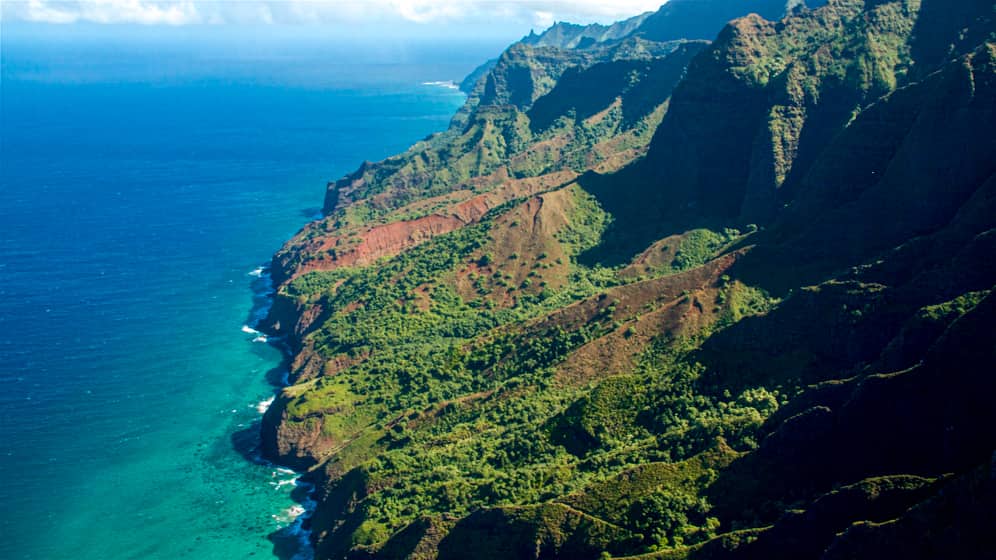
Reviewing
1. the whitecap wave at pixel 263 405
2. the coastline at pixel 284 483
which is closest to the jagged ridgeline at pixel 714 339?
the coastline at pixel 284 483

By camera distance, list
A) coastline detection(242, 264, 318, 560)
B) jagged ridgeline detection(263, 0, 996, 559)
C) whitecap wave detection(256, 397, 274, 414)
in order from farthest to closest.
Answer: whitecap wave detection(256, 397, 274, 414)
coastline detection(242, 264, 318, 560)
jagged ridgeline detection(263, 0, 996, 559)

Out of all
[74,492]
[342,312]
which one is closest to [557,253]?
[342,312]

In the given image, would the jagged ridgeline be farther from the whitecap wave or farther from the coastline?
the whitecap wave

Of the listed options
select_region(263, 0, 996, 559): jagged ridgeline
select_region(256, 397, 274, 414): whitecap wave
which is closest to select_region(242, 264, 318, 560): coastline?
select_region(256, 397, 274, 414): whitecap wave

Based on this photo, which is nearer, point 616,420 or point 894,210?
point 616,420

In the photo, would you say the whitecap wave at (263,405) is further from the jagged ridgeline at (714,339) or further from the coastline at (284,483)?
the jagged ridgeline at (714,339)

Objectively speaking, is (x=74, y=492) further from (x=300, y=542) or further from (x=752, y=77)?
(x=752, y=77)

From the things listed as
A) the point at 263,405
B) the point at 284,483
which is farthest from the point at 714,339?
the point at 263,405

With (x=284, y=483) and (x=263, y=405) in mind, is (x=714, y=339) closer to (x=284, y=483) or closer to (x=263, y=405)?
(x=284, y=483)
